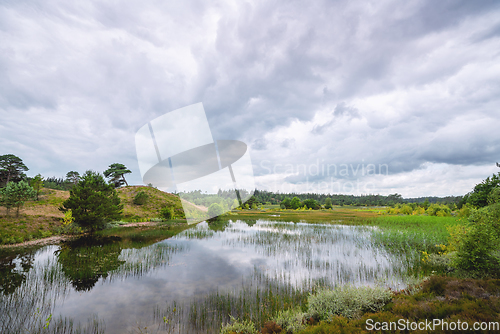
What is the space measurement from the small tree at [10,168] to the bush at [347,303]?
65602 mm

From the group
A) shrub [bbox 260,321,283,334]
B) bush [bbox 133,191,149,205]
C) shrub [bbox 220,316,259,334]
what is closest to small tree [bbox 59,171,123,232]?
bush [bbox 133,191,149,205]

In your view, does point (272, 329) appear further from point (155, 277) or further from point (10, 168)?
point (10, 168)

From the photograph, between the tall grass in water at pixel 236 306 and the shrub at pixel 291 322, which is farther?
the tall grass in water at pixel 236 306

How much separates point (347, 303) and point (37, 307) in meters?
11.8

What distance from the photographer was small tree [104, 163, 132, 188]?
6284cm

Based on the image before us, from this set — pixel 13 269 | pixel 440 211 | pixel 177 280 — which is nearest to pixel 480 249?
pixel 177 280

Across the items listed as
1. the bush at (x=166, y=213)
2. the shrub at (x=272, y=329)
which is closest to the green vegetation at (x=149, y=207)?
the bush at (x=166, y=213)

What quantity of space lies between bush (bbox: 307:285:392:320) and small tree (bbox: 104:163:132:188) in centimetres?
7196

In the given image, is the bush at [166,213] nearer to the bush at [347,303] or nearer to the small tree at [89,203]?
the small tree at [89,203]

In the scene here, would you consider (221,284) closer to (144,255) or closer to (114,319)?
(114,319)

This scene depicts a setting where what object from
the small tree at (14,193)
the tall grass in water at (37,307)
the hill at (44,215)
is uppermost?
the small tree at (14,193)

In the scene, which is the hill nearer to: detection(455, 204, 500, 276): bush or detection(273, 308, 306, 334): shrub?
detection(273, 308, 306, 334): shrub

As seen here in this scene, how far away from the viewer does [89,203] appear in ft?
86.7

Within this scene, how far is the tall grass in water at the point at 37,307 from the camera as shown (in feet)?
20.6
